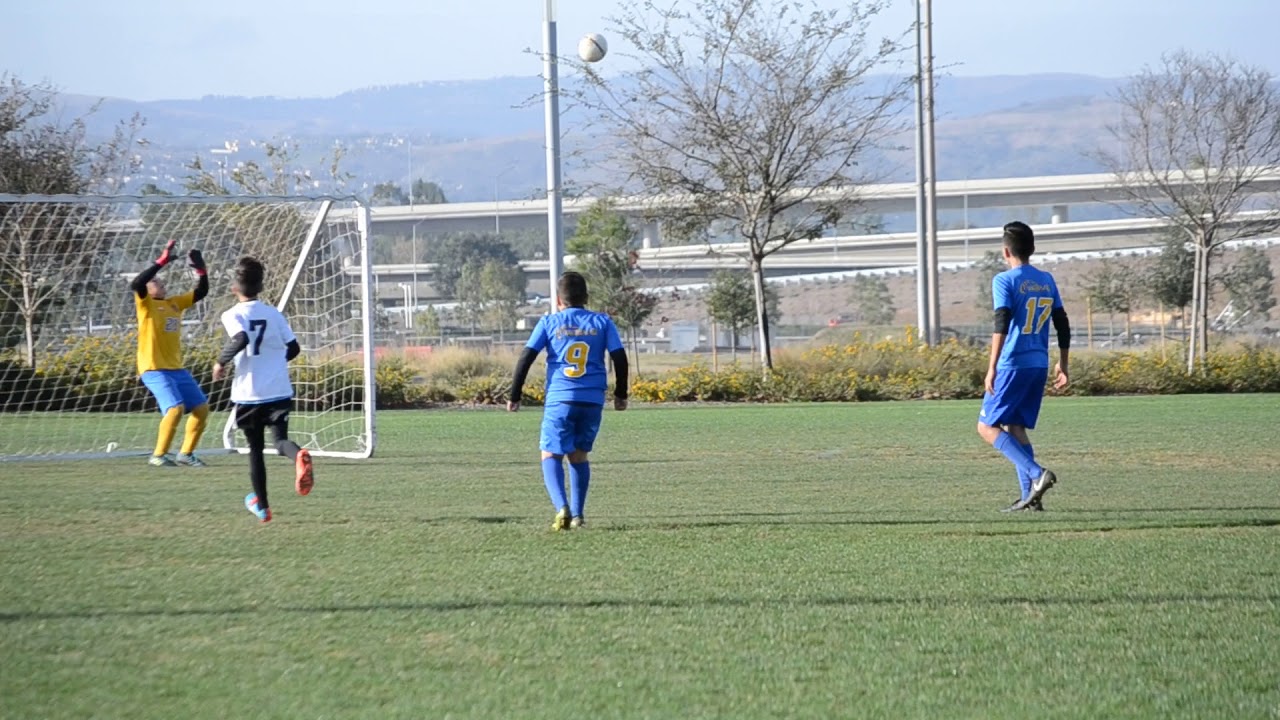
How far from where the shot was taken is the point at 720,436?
18.4 m

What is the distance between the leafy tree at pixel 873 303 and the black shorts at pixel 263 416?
2048 inches

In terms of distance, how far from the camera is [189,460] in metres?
14.2

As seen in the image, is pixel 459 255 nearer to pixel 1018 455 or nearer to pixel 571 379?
pixel 1018 455

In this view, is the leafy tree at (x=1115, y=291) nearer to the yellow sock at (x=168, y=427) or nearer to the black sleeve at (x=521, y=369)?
the yellow sock at (x=168, y=427)

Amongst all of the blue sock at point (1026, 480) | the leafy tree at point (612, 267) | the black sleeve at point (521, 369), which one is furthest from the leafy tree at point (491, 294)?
the black sleeve at point (521, 369)

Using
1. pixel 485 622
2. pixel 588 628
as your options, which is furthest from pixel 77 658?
pixel 588 628

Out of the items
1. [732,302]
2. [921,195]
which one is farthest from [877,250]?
[921,195]

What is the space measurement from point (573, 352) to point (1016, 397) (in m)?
3.25

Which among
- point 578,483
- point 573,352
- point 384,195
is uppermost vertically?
point 384,195

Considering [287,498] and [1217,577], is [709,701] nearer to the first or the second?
[1217,577]

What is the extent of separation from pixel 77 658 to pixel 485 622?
1.67m

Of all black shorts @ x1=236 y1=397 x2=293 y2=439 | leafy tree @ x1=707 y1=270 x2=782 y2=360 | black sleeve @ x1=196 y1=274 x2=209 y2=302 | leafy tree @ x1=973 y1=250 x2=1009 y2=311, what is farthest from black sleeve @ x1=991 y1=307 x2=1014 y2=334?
leafy tree @ x1=973 y1=250 x2=1009 y2=311

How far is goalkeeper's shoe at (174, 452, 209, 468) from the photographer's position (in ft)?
45.5

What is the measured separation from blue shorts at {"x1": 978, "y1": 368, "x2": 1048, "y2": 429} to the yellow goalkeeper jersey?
23.5 ft
